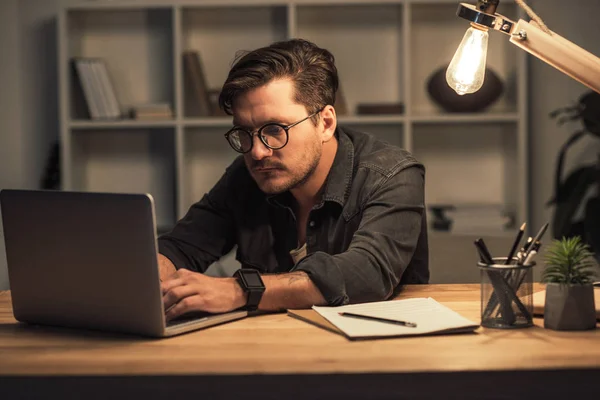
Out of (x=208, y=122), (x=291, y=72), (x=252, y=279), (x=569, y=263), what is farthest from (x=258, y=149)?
(x=208, y=122)

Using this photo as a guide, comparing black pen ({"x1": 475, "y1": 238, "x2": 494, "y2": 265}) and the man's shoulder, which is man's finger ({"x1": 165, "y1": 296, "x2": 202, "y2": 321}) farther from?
the man's shoulder

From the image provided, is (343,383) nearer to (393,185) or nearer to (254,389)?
(254,389)

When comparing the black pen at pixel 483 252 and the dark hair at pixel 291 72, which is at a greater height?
the dark hair at pixel 291 72

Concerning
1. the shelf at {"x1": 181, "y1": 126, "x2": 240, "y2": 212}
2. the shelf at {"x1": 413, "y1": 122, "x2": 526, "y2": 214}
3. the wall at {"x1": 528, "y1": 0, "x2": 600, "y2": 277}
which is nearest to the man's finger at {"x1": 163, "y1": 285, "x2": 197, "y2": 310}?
the shelf at {"x1": 181, "y1": 126, "x2": 240, "y2": 212}

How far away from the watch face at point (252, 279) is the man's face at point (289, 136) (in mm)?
424

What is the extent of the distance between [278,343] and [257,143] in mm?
720

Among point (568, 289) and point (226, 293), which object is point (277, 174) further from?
point (568, 289)

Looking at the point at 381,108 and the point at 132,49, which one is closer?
the point at 381,108

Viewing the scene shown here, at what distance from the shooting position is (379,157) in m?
1.97

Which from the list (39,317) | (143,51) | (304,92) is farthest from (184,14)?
(39,317)

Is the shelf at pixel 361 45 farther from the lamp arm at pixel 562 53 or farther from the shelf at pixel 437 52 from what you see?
the lamp arm at pixel 562 53

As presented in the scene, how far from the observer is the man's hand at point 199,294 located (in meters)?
1.40

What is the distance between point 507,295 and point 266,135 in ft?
2.48

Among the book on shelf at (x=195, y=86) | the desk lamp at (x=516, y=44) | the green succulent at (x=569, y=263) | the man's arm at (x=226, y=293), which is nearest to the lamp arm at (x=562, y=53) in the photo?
the desk lamp at (x=516, y=44)
